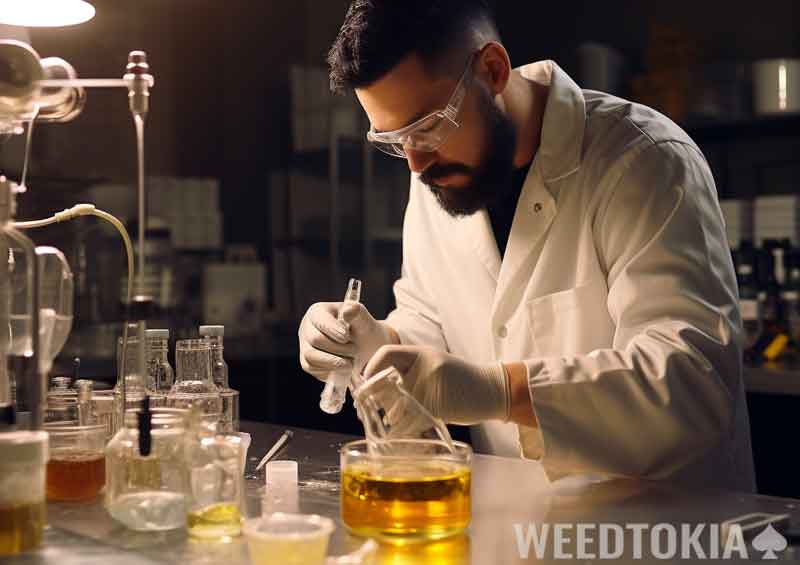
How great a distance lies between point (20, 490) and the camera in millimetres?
1160

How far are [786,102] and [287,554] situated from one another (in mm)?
3234

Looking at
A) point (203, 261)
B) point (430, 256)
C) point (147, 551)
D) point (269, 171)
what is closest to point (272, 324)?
point (203, 261)

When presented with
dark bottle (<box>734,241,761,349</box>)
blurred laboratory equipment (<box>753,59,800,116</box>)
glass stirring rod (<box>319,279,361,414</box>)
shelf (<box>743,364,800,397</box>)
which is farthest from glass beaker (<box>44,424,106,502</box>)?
blurred laboratory equipment (<box>753,59,800,116</box>)

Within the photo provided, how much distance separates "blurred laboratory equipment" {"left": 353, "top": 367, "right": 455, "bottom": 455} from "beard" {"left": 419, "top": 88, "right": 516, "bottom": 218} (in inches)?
27.1

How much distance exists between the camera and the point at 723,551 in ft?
3.82

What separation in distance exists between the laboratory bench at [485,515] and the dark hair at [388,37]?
Result: 0.72 meters

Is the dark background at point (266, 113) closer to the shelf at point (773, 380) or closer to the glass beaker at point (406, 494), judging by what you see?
the shelf at point (773, 380)

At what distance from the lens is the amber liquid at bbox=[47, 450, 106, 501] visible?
54.9 inches

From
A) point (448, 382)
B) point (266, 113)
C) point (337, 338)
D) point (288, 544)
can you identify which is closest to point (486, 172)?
point (337, 338)

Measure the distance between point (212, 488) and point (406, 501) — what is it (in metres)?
0.26

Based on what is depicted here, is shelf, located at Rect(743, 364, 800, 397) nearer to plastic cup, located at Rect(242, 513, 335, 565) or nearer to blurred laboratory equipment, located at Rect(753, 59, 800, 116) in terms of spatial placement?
blurred laboratory equipment, located at Rect(753, 59, 800, 116)

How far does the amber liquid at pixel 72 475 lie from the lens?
140 cm

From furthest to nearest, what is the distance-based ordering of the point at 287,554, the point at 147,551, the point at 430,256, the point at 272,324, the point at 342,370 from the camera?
the point at 272,324 → the point at 430,256 → the point at 342,370 → the point at 147,551 → the point at 287,554

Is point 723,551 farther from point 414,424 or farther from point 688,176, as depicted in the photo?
point 688,176
